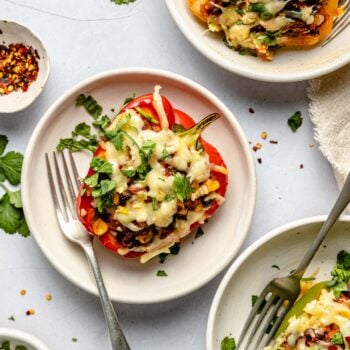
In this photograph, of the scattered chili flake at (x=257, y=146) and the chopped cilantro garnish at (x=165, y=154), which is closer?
the chopped cilantro garnish at (x=165, y=154)

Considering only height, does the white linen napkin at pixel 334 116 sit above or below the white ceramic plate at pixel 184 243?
above

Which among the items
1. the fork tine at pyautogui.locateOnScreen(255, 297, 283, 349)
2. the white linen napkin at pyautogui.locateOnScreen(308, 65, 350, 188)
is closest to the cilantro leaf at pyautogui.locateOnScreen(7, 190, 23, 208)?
the fork tine at pyautogui.locateOnScreen(255, 297, 283, 349)

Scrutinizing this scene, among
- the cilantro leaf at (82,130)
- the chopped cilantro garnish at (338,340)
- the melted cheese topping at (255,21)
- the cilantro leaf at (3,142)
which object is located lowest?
the chopped cilantro garnish at (338,340)

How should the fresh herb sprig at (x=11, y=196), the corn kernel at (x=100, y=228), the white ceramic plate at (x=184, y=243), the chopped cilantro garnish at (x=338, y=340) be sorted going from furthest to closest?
1. the fresh herb sprig at (x=11, y=196)
2. the white ceramic plate at (x=184, y=243)
3. the corn kernel at (x=100, y=228)
4. the chopped cilantro garnish at (x=338, y=340)

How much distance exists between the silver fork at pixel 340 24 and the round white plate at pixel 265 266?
0.74 meters

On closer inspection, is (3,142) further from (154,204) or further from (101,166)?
(154,204)

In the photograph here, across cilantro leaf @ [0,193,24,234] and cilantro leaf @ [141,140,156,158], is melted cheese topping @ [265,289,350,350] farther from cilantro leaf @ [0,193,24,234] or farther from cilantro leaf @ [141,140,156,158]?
cilantro leaf @ [0,193,24,234]

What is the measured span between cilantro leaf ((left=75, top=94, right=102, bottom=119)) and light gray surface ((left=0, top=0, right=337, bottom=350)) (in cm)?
16

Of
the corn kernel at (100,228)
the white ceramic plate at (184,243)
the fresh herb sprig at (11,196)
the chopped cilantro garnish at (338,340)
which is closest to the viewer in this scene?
the chopped cilantro garnish at (338,340)

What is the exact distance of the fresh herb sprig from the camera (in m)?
3.26

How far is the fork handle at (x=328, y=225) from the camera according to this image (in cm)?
299

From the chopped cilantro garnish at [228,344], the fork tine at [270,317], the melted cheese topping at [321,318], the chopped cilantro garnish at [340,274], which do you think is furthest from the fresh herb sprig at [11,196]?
the chopped cilantro garnish at [340,274]

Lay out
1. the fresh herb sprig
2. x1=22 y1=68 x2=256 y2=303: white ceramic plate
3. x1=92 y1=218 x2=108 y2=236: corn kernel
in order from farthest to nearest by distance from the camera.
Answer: the fresh herb sprig → x1=22 y1=68 x2=256 y2=303: white ceramic plate → x1=92 y1=218 x2=108 y2=236: corn kernel

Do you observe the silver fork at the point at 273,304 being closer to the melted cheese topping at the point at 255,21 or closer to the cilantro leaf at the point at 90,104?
the melted cheese topping at the point at 255,21
